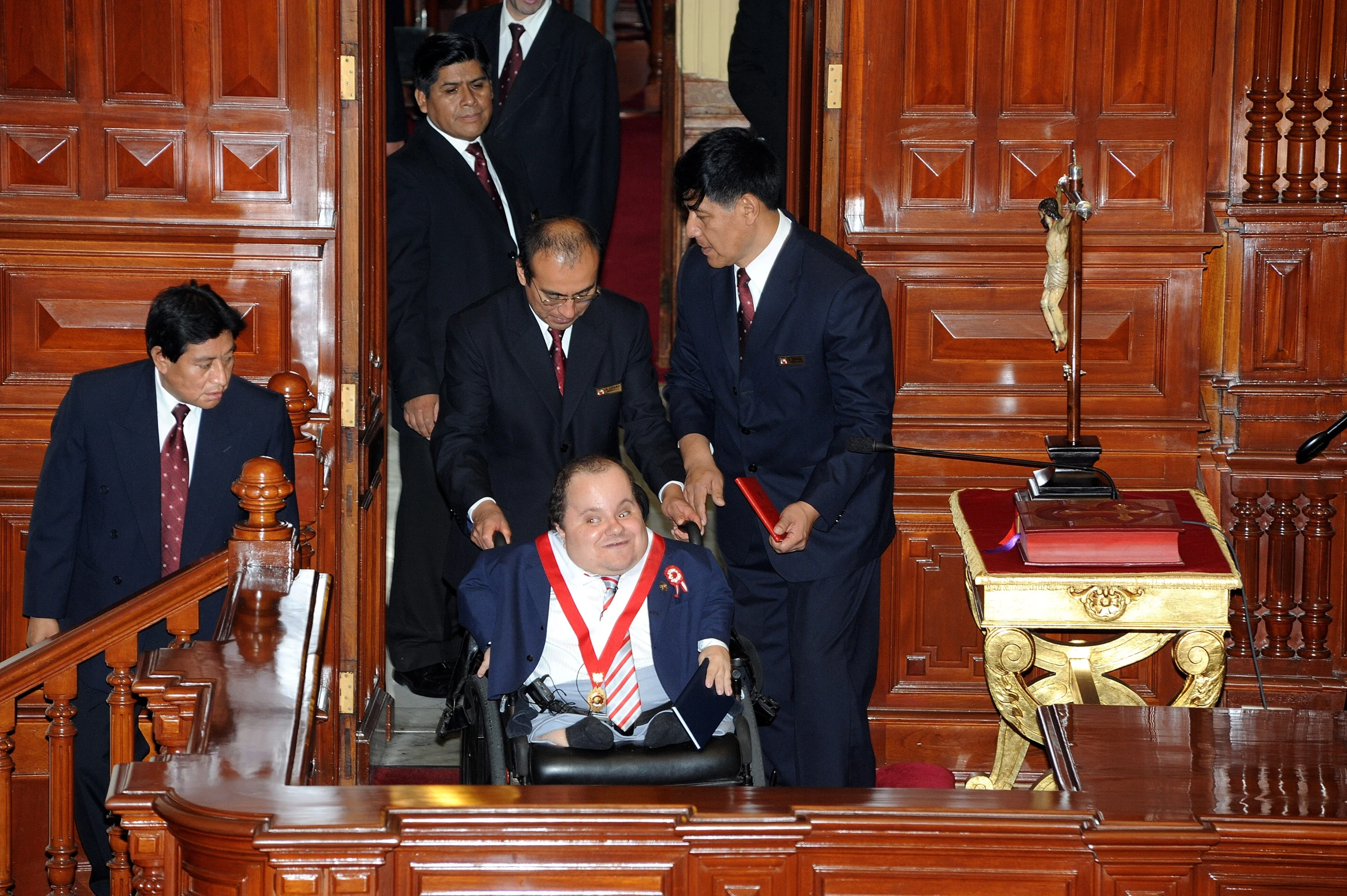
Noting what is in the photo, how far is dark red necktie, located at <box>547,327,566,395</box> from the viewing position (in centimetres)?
429

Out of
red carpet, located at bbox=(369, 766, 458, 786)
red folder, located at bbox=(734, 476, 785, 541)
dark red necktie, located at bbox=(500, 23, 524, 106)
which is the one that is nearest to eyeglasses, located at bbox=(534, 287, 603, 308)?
red folder, located at bbox=(734, 476, 785, 541)

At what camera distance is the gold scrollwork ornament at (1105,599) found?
3.76m

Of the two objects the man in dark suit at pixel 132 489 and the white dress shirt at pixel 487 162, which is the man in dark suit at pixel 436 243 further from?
the man in dark suit at pixel 132 489

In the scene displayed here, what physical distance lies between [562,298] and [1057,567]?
55.5 inches

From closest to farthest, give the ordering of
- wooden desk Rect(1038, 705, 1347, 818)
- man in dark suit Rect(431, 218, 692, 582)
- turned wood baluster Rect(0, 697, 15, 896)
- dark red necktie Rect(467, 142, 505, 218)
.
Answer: wooden desk Rect(1038, 705, 1347, 818) < turned wood baluster Rect(0, 697, 15, 896) < man in dark suit Rect(431, 218, 692, 582) < dark red necktie Rect(467, 142, 505, 218)

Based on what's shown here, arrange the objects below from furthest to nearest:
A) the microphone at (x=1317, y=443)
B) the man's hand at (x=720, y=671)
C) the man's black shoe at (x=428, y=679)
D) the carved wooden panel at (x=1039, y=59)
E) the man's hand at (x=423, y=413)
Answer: the man's black shoe at (x=428, y=679), the man's hand at (x=423, y=413), the carved wooden panel at (x=1039, y=59), the microphone at (x=1317, y=443), the man's hand at (x=720, y=671)

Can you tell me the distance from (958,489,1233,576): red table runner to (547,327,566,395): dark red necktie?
44.6 inches

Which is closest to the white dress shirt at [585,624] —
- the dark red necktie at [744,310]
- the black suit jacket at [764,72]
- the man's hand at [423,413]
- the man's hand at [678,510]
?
the man's hand at [678,510]

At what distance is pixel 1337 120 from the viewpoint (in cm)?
464

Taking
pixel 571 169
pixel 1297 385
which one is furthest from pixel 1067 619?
pixel 571 169

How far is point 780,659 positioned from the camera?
4.28 meters

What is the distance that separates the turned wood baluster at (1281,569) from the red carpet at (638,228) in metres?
3.56

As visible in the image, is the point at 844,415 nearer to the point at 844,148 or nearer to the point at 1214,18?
the point at 844,148

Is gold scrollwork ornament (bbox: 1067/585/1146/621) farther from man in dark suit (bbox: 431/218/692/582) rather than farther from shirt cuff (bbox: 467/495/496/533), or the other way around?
shirt cuff (bbox: 467/495/496/533)
